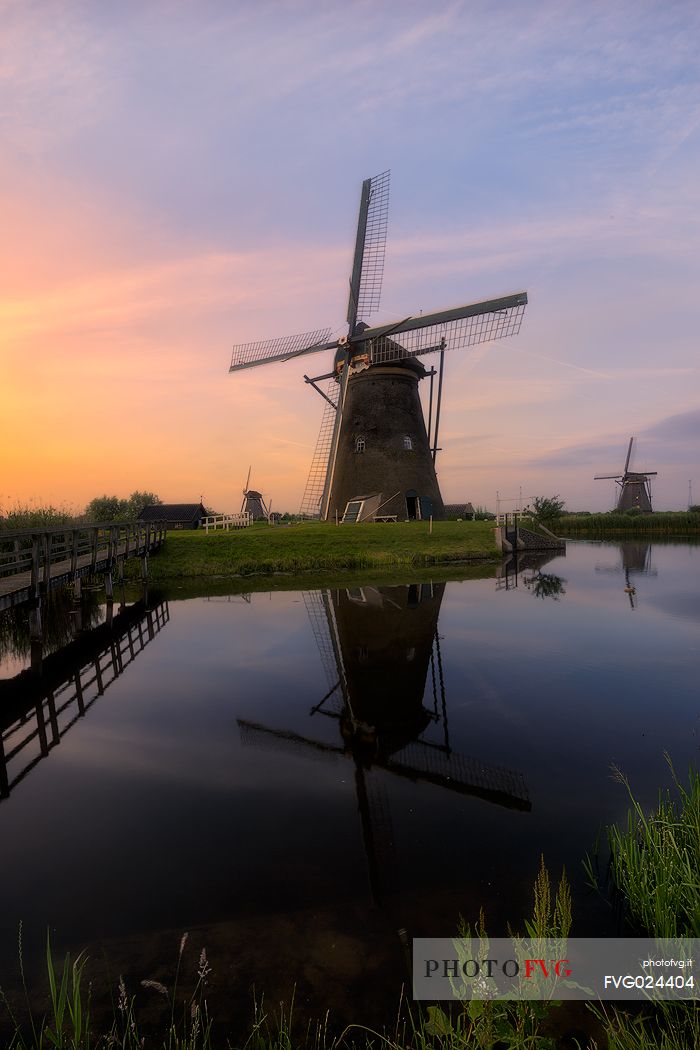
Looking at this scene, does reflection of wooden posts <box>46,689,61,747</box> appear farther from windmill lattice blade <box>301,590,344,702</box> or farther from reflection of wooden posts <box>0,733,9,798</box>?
windmill lattice blade <box>301,590,344,702</box>

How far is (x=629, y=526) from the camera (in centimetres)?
5944

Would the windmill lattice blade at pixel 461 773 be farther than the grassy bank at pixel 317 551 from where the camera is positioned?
No

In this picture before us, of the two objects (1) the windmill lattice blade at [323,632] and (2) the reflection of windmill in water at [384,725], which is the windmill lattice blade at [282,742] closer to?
(2) the reflection of windmill in water at [384,725]

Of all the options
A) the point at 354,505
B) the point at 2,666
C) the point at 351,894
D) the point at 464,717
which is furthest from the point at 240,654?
the point at 354,505

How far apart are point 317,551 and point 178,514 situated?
24118mm

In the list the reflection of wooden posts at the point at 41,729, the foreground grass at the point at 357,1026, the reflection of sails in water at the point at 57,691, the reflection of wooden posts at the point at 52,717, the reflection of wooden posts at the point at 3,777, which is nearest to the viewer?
the foreground grass at the point at 357,1026

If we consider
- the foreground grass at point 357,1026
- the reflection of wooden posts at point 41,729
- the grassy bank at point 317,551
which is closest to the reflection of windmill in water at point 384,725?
the foreground grass at point 357,1026

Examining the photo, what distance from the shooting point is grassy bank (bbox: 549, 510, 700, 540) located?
55.8 m

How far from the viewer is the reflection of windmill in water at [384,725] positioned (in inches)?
239

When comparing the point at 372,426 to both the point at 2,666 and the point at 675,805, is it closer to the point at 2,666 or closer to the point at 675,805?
the point at 2,666

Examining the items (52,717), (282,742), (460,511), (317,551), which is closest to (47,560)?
(52,717)

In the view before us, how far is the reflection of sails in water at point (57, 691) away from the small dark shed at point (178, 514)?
31.6 metres

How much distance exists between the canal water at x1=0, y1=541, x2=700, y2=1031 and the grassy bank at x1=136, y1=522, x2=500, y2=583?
37.7 feet

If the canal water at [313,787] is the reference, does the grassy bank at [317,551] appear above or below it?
above
